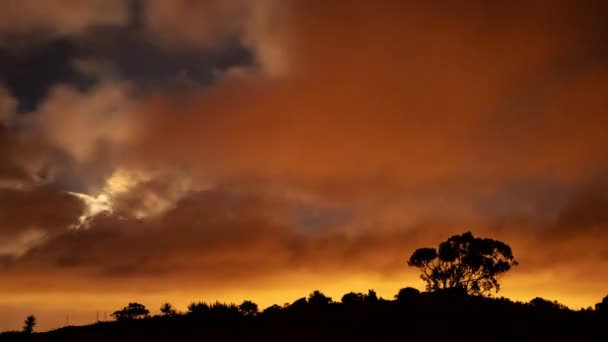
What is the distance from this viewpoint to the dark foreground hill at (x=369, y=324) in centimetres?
2470

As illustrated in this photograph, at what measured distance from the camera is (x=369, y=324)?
26.7 m

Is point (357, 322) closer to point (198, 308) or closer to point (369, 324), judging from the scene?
point (369, 324)

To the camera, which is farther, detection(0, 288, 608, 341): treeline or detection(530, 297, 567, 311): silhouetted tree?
detection(530, 297, 567, 311): silhouetted tree

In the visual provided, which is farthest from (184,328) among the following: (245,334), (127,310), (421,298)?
(127,310)

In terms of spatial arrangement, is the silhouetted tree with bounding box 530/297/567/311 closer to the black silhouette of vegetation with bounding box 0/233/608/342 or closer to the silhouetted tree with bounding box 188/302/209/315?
the black silhouette of vegetation with bounding box 0/233/608/342

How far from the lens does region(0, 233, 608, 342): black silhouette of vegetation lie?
81.2ft

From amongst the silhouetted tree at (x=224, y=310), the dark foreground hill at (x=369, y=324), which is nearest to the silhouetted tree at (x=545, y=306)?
A: the dark foreground hill at (x=369, y=324)

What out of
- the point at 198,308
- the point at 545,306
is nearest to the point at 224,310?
the point at 198,308

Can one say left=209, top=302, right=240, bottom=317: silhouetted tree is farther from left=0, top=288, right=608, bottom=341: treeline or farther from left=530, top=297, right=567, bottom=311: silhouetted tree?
left=530, top=297, right=567, bottom=311: silhouetted tree

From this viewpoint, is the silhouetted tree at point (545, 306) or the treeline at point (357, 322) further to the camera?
the silhouetted tree at point (545, 306)

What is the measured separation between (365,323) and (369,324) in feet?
0.99

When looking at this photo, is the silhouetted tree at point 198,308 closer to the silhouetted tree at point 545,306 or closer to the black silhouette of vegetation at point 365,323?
the black silhouette of vegetation at point 365,323

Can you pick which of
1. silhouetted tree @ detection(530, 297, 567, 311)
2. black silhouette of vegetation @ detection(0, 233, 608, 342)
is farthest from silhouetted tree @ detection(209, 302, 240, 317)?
silhouetted tree @ detection(530, 297, 567, 311)

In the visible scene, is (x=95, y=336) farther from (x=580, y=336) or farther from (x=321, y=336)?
(x=580, y=336)
